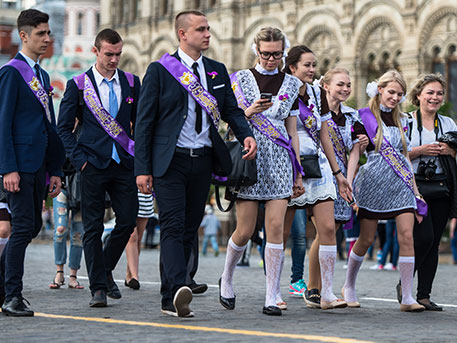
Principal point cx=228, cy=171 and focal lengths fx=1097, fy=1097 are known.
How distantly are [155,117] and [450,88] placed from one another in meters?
27.2

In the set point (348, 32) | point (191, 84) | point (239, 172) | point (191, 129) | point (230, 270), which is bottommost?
point (230, 270)

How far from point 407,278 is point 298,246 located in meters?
2.11

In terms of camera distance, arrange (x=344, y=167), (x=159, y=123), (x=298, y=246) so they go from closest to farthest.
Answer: (x=159, y=123), (x=344, y=167), (x=298, y=246)

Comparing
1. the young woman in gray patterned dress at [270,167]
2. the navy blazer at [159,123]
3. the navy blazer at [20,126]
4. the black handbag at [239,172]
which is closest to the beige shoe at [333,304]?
the young woman in gray patterned dress at [270,167]

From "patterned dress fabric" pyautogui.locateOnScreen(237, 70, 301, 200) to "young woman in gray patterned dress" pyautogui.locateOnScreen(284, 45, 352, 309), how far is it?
0.44m

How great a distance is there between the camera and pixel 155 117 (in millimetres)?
7680

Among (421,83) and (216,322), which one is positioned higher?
(421,83)

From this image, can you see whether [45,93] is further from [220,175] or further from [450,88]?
[450,88]

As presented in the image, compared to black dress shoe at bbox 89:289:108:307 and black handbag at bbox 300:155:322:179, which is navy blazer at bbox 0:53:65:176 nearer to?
black dress shoe at bbox 89:289:108:307

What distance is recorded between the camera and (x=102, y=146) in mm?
8578

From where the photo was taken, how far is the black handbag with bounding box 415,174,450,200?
29.8 feet

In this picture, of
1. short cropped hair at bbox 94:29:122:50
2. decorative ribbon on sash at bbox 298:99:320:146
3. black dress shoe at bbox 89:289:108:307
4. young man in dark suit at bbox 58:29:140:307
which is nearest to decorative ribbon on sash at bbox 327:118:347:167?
decorative ribbon on sash at bbox 298:99:320:146

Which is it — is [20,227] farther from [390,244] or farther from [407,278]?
[390,244]

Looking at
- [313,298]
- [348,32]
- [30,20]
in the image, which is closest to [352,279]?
[313,298]
